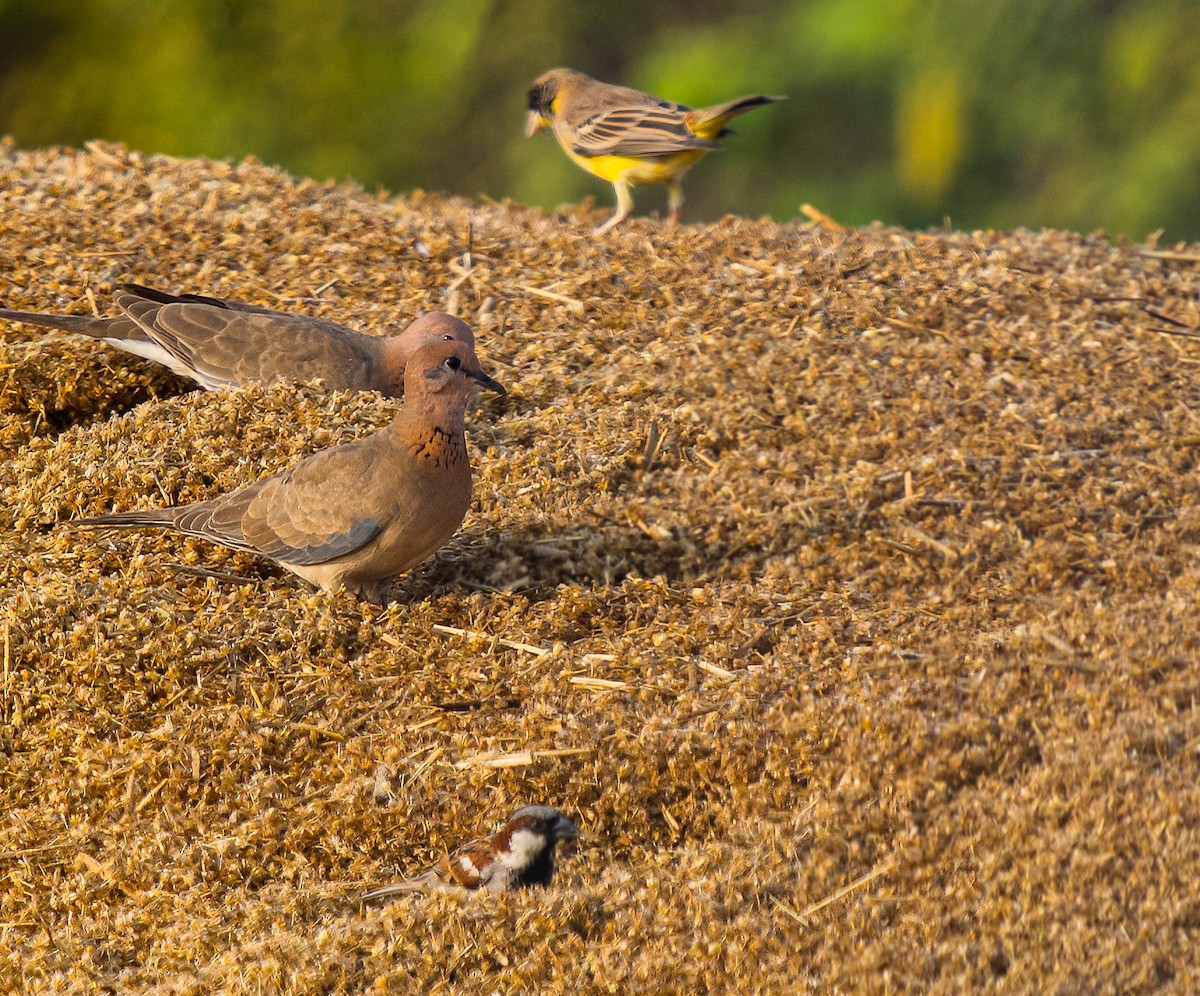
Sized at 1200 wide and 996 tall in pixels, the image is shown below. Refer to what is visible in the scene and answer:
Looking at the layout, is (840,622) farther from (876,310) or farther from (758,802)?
(876,310)

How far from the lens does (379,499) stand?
12.6 ft

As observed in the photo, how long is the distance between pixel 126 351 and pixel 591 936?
3362 mm

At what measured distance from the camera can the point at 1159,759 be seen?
130 inches

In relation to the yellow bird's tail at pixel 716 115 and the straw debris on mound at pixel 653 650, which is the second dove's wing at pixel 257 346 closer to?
the straw debris on mound at pixel 653 650

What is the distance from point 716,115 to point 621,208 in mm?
646

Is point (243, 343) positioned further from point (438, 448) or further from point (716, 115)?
point (716, 115)

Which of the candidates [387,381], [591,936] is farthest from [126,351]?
[591,936]


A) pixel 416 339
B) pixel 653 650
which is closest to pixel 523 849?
pixel 653 650

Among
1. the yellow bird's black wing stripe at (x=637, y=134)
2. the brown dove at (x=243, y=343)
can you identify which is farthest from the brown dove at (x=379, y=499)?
the yellow bird's black wing stripe at (x=637, y=134)

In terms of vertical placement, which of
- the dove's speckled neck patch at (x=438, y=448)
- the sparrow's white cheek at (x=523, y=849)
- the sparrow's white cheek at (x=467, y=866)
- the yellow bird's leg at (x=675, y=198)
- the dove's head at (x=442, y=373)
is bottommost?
the yellow bird's leg at (x=675, y=198)

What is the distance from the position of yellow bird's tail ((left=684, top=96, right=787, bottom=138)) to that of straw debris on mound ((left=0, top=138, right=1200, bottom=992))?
996mm

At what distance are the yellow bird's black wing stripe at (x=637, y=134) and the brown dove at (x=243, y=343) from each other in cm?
232

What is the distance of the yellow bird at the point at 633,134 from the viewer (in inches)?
267

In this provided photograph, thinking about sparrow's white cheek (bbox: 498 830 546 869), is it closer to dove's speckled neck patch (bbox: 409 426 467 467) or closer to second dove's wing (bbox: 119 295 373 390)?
dove's speckled neck patch (bbox: 409 426 467 467)
